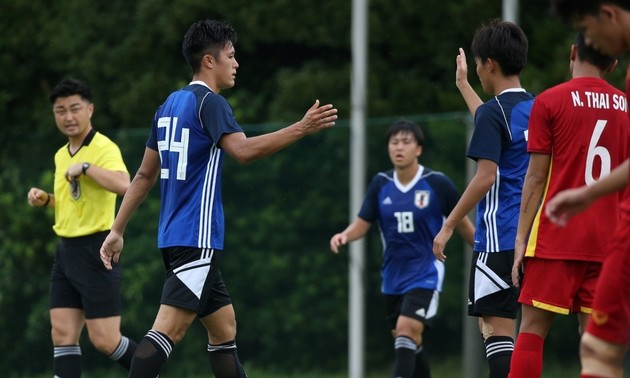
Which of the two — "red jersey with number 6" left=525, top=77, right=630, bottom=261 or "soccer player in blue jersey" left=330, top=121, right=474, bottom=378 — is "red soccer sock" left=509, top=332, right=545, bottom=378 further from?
"soccer player in blue jersey" left=330, top=121, right=474, bottom=378

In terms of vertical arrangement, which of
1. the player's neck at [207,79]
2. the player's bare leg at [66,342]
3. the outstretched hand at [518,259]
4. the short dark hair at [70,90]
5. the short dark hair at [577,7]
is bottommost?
the player's bare leg at [66,342]

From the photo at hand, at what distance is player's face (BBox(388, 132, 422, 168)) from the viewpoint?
888 centimetres

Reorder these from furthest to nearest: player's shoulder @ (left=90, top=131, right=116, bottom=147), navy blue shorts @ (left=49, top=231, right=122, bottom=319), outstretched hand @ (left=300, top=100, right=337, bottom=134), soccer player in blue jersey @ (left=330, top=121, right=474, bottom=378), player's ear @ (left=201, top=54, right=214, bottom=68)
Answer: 1. soccer player in blue jersey @ (left=330, top=121, right=474, bottom=378)
2. player's shoulder @ (left=90, top=131, right=116, bottom=147)
3. navy blue shorts @ (left=49, top=231, right=122, bottom=319)
4. player's ear @ (left=201, top=54, right=214, bottom=68)
5. outstretched hand @ (left=300, top=100, right=337, bottom=134)

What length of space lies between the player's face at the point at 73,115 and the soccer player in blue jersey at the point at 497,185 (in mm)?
3117

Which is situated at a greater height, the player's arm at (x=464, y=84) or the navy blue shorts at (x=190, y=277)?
the player's arm at (x=464, y=84)

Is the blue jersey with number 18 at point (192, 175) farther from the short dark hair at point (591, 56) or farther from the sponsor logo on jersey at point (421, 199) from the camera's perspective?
the sponsor logo on jersey at point (421, 199)

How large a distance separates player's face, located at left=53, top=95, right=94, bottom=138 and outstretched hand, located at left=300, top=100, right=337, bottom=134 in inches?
114

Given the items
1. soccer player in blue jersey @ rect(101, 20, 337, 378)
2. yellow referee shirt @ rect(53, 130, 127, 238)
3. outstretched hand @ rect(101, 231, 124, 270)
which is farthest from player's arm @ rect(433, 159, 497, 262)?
yellow referee shirt @ rect(53, 130, 127, 238)

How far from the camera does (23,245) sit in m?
11.5

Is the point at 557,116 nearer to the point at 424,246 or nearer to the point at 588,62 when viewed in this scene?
the point at 588,62

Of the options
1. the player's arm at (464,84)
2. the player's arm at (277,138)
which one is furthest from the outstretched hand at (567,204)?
the player's arm at (464,84)

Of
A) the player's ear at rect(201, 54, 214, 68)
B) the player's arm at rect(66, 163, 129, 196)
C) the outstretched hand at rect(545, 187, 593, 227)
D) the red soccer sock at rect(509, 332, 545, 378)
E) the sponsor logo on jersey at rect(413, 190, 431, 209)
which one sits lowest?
the red soccer sock at rect(509, 332, 545, 378)

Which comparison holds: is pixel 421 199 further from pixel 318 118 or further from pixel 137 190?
pixel 318 118

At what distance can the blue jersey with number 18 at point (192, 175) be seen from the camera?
6102 mm
